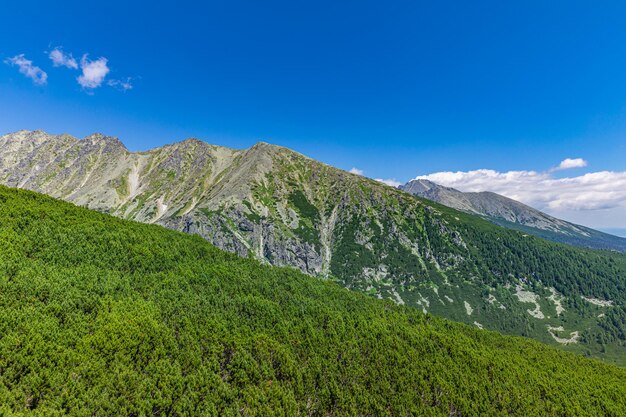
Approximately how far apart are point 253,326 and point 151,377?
30200 mm

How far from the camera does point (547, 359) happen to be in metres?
111

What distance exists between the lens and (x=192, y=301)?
261 feet

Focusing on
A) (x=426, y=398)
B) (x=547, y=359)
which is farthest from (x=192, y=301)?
(x=547, y=359)

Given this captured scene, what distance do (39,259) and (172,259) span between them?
3455 centimetres

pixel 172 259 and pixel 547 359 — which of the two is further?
pixel 547 359

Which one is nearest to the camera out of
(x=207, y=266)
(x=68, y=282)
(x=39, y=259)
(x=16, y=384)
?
(x=16, y=384)

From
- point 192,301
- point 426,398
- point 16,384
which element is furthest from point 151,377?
point 426,398

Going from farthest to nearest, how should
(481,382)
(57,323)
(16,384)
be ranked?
(481,382), (57,323), (16,384)

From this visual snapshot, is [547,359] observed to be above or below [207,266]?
below

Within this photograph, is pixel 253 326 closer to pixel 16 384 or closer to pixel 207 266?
pixel 207 266

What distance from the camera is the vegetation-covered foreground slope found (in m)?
48.2

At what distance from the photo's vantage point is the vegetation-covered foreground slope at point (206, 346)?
48.2 meters

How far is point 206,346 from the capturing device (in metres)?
66.1

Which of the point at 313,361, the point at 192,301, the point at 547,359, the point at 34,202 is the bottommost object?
the point at 547,359
